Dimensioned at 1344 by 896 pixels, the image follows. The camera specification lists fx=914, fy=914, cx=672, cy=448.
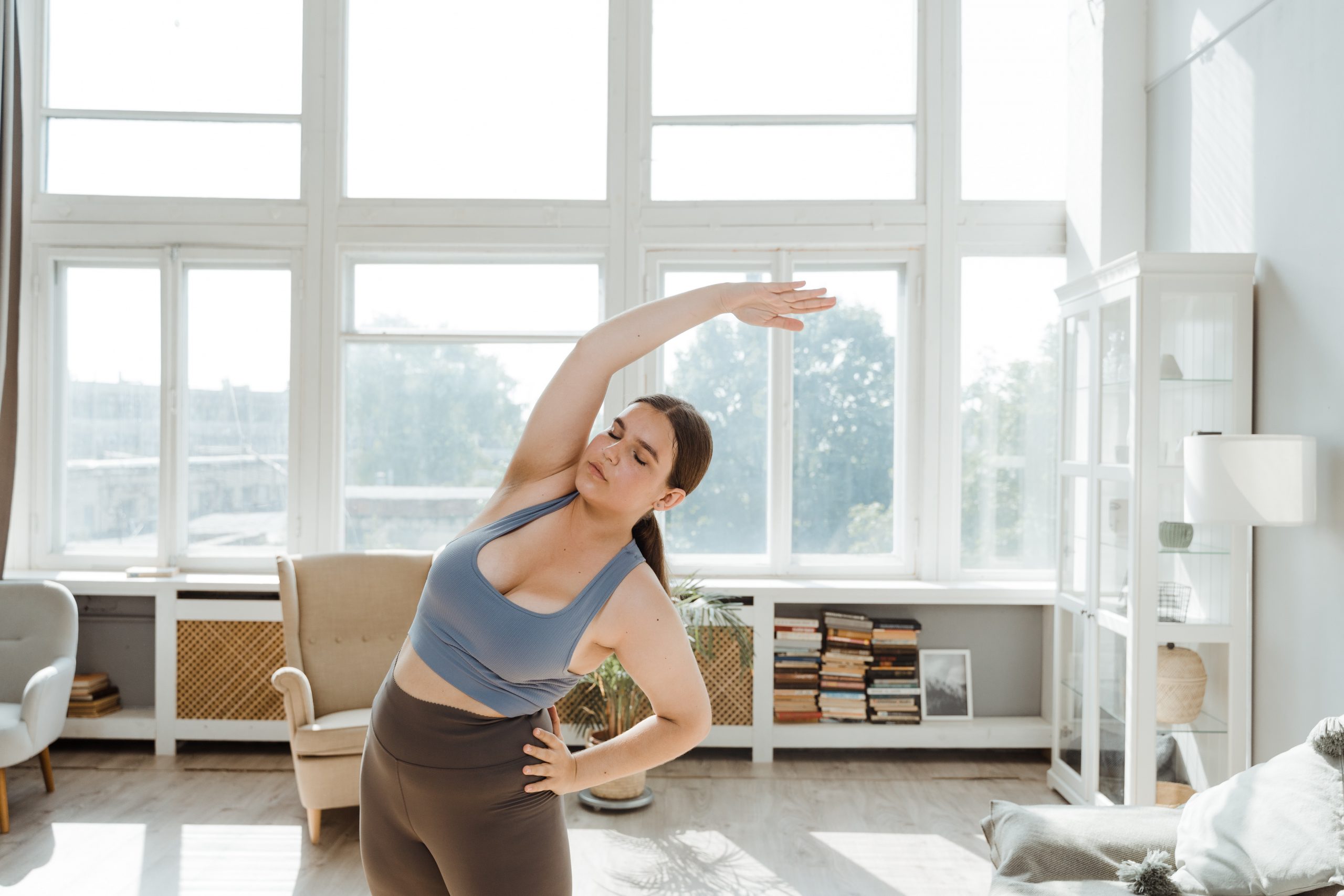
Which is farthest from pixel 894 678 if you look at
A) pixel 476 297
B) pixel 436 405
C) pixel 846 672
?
pixel 476 297

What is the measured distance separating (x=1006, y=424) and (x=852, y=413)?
28.2 inches

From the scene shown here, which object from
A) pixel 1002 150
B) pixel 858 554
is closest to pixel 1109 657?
pixel 858 554

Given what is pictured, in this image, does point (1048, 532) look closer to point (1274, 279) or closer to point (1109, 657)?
point (1109, 657)

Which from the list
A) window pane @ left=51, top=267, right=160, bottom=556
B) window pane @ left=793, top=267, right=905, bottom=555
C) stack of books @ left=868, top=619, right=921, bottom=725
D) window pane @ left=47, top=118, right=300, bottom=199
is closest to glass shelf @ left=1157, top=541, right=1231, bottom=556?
stack of books @ left=868, top=619, right=921, bottom=725

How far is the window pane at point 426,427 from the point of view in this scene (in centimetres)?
431

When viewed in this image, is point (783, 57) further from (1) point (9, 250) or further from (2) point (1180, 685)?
(1) point (9, 250)

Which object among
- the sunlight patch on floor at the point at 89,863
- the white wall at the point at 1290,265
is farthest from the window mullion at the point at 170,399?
the white wall at the point at 1290,265

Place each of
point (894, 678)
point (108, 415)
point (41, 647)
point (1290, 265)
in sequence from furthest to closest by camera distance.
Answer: point (108, 415)
point (894, 678)
point (41, 647)
point (1290, 265)

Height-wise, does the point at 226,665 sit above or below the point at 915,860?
above

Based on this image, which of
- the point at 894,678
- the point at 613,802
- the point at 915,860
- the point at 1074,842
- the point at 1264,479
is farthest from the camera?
the point at 894,678

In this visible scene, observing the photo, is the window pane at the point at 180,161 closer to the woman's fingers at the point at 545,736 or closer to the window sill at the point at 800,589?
the window sill at the point at 800,589

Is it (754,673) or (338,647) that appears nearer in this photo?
(338,647)

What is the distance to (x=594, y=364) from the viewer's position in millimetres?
1388

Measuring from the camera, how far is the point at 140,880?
2812 mm
